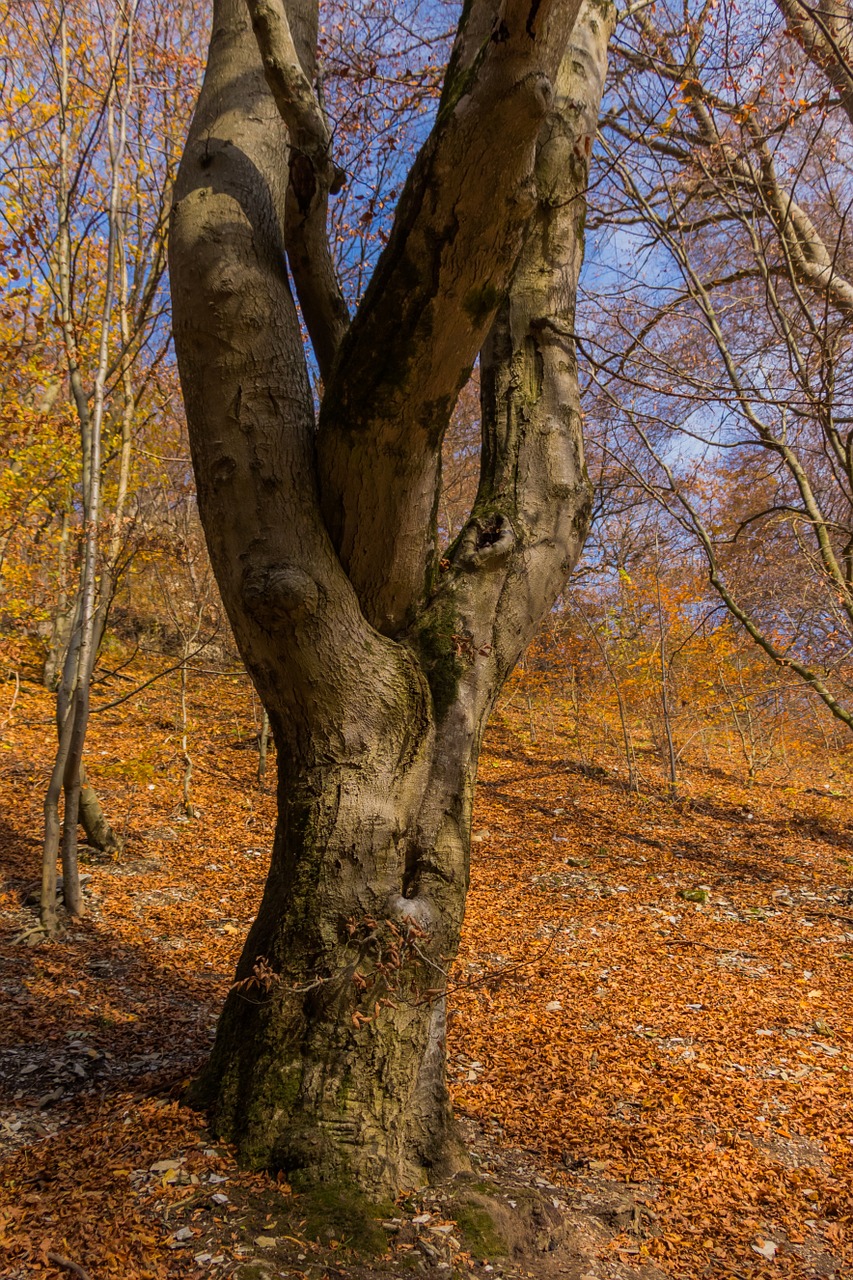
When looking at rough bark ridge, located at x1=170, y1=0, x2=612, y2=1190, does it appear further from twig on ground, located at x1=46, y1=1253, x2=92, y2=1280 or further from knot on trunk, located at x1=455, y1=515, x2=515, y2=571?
twig on ground, located at x1=46, y1=1253, x2=92, y2=1280

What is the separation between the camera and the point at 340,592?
2125 millimetres

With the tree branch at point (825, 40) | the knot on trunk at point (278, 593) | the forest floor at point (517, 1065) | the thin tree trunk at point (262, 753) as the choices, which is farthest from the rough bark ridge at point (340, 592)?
the thin tree trunk at point (262, 753)

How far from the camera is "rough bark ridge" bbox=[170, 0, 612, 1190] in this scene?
6.42 feet

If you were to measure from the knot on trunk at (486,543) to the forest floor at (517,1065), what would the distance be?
1.31 metres

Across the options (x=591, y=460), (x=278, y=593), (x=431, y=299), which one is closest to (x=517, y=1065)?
(x=278, y=593)

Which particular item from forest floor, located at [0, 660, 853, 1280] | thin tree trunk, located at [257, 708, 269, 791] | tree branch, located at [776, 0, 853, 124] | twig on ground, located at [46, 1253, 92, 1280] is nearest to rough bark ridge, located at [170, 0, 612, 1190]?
forest floor, located at [0, 660, 853, 1280]

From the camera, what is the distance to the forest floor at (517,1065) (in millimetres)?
1878

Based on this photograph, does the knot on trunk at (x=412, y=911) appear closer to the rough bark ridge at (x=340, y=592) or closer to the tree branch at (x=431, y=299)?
the rough bark ridge at (x=340, y=592)

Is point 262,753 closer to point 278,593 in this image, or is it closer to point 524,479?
point 524,479

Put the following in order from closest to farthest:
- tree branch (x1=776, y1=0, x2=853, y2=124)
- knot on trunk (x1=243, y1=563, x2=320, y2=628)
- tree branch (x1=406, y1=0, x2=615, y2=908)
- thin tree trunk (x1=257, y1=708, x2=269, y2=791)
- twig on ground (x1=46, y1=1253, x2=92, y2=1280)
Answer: twig on ground (x1=46, y1=1253, x2=92, y2=1280)
knot on trunk (x1=243, y1=563, x2=320, y2=628)
tree branch (x1=406, y1=0, x2=615, y2=908)
tree branch (x1=776, y1=0, x2=853, y2=124)
thin tree trunk (x1=257, y1=708, x2=269, y2=791)

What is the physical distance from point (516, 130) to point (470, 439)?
11.6 meters

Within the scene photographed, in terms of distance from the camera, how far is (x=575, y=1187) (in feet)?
7.59

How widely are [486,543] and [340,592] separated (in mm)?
590

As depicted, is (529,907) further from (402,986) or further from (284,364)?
(284,364)
